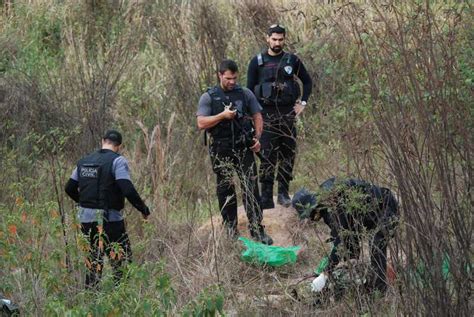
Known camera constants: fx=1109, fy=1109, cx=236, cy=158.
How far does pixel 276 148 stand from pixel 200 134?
302 centimetres

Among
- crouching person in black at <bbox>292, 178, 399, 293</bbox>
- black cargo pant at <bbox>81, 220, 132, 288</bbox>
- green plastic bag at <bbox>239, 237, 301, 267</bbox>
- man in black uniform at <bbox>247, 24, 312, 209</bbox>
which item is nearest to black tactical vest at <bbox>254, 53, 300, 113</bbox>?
man in black uniform at <bbox>247, 24, 312, 209</bbox>

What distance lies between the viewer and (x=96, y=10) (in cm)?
1611

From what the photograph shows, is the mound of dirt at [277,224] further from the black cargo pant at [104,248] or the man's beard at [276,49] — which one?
the man's beard at [276,49]

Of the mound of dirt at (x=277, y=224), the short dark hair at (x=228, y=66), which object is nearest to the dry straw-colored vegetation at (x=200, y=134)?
the mound of dirt at (x=277, y=224)

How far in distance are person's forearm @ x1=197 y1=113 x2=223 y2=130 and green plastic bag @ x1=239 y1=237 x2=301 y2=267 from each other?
997 millimetres

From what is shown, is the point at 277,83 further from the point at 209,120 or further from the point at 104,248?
the point at 104,248

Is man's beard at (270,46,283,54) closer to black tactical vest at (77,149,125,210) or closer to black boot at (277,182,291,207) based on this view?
black boot at (277,182,291,207)

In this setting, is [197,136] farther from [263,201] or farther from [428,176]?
[428,176]

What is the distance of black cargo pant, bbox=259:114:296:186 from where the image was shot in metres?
9.95

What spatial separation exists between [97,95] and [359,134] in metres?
6.27

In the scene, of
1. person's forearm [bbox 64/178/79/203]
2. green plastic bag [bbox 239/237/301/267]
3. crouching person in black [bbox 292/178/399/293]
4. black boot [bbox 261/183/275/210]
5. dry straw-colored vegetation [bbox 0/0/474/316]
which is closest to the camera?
dry straw-colored vegetation [bbox 0/0/474/316]

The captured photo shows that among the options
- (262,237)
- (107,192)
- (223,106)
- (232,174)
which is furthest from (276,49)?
(107,192)

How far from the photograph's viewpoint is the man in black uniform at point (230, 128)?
9.34 m

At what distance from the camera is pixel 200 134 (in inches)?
510
